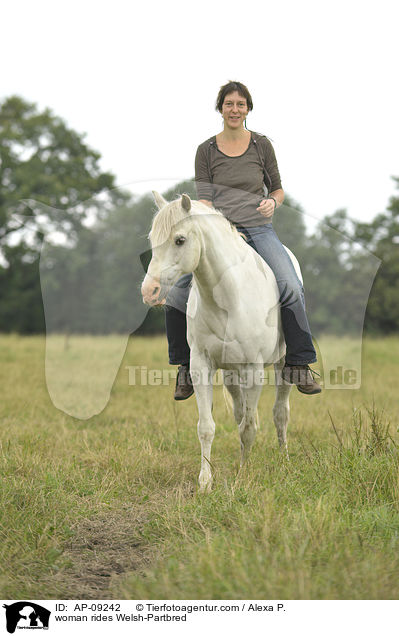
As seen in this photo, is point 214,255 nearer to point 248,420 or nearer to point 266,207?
point 266,207

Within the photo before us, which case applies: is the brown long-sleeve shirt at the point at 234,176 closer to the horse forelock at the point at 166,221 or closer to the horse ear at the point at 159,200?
the horse ear at the point at 159,200

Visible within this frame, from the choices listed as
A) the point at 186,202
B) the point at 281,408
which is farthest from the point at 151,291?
the point at 281,408

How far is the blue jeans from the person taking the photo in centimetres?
482

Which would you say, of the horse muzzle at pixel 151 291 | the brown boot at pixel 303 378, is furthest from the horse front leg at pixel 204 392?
the horse muzzle at pixel 151 291

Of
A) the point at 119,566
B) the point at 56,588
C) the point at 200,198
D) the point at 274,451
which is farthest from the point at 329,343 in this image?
the point at 56,588

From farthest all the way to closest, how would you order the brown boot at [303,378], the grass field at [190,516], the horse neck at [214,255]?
the brown boot at [303,378] < the horse neck at [214,255] < the grass field at [190,516]

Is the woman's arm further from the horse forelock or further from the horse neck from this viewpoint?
the horse forelock

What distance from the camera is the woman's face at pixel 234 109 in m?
4.54

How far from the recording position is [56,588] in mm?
2965

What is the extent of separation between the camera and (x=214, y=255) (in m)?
4.19
